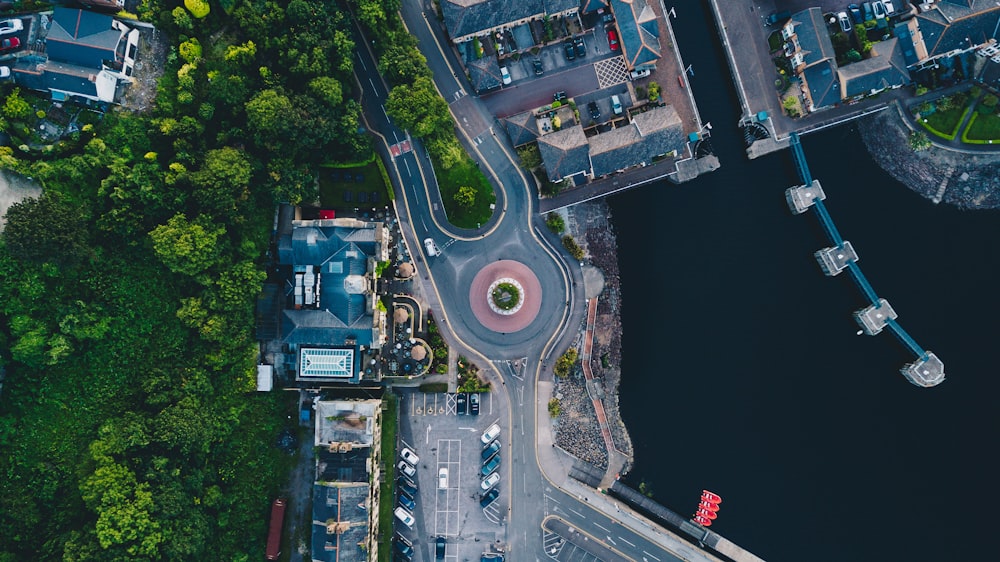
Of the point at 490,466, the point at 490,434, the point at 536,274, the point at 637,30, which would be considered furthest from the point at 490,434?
the point at 637,30

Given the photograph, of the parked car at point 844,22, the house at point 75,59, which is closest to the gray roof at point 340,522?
the house at point 75,59

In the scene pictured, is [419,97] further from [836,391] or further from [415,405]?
[836,391]

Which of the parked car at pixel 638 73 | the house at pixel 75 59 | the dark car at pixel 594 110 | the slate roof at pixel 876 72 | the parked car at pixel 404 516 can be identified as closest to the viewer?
the house at pixel 75 59

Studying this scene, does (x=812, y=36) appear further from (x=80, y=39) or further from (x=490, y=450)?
(x=80, y=39)

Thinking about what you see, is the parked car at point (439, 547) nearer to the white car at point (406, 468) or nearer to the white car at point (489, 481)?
the white car at point (489, 481)

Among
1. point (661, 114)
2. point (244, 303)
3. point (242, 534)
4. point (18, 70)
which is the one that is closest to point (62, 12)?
point (18, 70)
